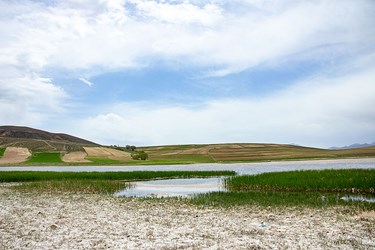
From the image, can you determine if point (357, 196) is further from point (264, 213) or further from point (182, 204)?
point (182, 204)

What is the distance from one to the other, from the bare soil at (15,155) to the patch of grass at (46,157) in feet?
6.67

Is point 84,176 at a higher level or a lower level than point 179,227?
higher

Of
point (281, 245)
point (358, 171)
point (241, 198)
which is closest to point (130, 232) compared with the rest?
point (281, 245)

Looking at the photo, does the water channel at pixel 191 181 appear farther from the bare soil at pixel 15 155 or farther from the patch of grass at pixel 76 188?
the bare soil at pixel 15 155

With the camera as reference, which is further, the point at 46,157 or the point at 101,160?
the point at 46,157

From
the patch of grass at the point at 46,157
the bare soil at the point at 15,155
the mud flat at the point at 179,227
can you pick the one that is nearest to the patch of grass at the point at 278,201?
Result: the mud flat at the point at 179,227

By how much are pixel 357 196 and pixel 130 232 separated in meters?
18.0

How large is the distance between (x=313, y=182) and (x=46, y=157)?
291 feet

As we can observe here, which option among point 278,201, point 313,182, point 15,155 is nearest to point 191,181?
point 313,182

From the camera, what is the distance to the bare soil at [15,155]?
9694cm

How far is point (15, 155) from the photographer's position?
106750 millimetres

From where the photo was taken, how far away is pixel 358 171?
33.8 metres

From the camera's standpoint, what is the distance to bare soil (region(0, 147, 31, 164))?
96938 mm

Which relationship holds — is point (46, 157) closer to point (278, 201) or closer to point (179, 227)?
point (278, 201)
